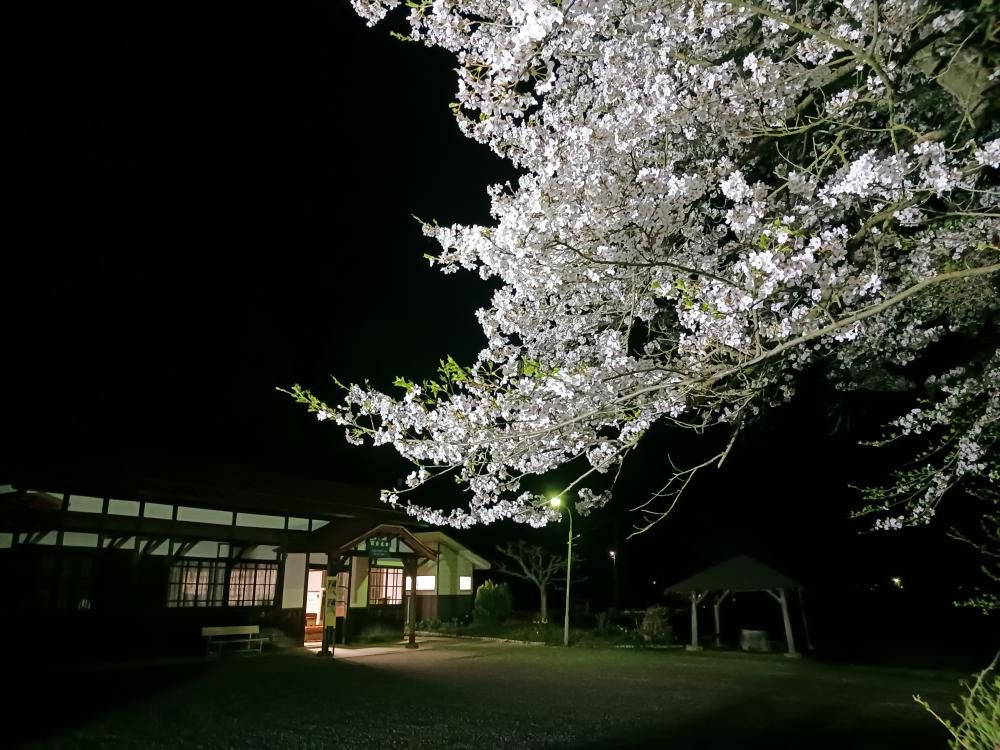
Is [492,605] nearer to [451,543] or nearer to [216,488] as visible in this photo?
[451,543]

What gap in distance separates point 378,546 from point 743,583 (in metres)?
10.1

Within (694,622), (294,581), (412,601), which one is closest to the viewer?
(294,581)

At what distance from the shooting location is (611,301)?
5652 millimetres

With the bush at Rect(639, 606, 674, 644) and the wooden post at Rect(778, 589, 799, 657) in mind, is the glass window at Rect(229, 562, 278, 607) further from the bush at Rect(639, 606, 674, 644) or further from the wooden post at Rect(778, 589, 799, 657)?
the wooden post at Rect(778, 589, 799, 657)

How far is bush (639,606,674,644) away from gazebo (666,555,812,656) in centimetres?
105

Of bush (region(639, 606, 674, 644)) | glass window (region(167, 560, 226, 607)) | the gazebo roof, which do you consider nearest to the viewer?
glass window (region(167, 560, 226, 607))

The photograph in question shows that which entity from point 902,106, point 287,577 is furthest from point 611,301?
point 287,577

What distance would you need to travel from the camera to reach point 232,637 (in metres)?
15.2

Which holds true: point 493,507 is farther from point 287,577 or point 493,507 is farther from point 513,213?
point 287,577

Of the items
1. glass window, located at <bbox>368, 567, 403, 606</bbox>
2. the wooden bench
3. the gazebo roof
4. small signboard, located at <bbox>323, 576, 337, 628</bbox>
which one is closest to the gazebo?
the gazebo roof

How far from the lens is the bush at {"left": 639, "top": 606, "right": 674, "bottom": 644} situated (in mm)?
19406

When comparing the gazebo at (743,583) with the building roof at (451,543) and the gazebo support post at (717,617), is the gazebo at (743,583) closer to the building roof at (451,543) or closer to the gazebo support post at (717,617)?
the gazebo support post at (717,617)

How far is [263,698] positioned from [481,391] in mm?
7531

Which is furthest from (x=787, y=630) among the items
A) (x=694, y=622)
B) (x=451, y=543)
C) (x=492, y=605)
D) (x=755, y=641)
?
(x=451, y=543)
